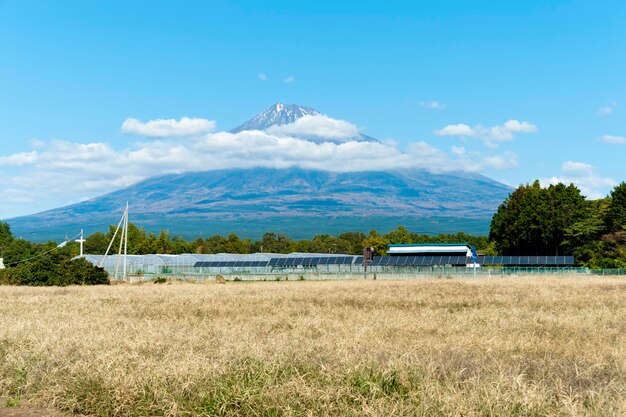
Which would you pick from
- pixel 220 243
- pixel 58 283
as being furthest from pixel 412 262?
pixel 220 243

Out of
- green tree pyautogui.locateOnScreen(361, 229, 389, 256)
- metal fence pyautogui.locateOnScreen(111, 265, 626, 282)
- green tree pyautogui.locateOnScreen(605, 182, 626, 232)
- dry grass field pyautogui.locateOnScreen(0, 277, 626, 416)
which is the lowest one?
metal fence pyautogui.locateOnScreen(111, 265, 626, 282)

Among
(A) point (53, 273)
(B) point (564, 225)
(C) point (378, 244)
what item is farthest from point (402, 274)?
(C) point (378, 244)

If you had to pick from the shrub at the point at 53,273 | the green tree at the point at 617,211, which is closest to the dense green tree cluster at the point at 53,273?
the shrub at the point at 53,273

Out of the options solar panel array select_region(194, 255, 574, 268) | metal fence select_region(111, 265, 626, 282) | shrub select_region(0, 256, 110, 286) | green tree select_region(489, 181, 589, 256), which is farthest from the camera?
green tree select_region(489, 181, 589, 256)

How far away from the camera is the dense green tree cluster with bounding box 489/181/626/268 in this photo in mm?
102938

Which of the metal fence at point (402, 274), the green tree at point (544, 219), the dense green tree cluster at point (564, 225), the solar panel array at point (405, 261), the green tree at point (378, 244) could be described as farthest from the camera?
the green tree at point (378, 244)

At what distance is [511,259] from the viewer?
108000 mm

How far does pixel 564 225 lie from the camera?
115750 mm

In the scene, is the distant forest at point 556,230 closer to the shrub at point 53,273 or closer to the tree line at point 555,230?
the tree line at point 555,230

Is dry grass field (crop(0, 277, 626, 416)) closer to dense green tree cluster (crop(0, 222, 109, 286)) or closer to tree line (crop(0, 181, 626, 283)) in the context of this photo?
dense green tree cluster (crop(0, 222, 109, 286))

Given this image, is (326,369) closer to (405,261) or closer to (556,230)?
(405,261)

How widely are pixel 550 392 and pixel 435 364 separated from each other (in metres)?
2.47

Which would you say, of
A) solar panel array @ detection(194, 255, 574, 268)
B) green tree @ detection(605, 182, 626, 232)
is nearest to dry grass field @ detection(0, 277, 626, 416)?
solar panel array @ detection(194, 255, 574, 268)

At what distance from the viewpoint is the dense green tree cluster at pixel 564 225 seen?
102938mm
